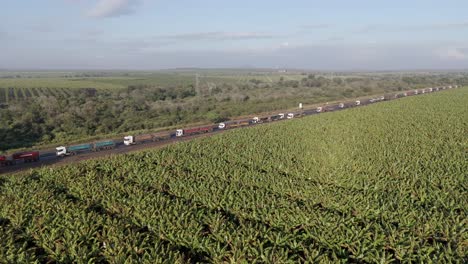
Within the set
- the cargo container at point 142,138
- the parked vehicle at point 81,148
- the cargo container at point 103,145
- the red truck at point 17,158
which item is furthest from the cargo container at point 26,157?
the cargo container at point 142,138

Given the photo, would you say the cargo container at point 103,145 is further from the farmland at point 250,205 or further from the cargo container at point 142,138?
the farmland at point 250,205

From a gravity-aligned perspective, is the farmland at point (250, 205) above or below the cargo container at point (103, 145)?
above

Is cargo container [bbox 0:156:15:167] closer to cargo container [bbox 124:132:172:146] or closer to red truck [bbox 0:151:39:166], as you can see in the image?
red truck [bbox 0:151:39:166]

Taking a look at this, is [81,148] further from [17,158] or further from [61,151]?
[17,158]

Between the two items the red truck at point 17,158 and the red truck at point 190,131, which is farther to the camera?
the red truck at point 190,131

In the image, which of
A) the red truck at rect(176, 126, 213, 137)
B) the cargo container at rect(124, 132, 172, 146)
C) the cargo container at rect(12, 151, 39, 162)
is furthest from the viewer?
the red truck at rect(176, 126, 213, 137)

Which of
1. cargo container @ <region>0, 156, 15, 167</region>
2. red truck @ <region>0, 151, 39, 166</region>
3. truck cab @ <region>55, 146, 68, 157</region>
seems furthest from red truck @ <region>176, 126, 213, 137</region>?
cargo container @ <region>0, 156, 15, 167</region>

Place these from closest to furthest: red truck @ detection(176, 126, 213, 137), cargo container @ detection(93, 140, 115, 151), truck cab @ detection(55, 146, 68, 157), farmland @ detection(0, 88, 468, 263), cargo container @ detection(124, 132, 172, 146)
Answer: farmland @ detection(0, 88, 468, 263), truck cab @ detection(55, 146, 68, 157), cargo container @ detection(93, 140, 115, 151), cargo container @ detection(124, 132, 172, 146), red truck @ detection(176, 126, 213, 137)

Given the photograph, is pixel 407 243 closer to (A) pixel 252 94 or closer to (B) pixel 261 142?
(B) pixel 261 142

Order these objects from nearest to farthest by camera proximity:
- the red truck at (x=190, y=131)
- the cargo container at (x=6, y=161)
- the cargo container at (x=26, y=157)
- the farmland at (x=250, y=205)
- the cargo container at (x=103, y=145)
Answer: the farmland at (x=250, y=205)
the cargo container at (x=6, y=161)
the cargo container at (x=26, y=157)
the cargo container at (x=103, y=145)
the red truck at (x=190, y=131)
